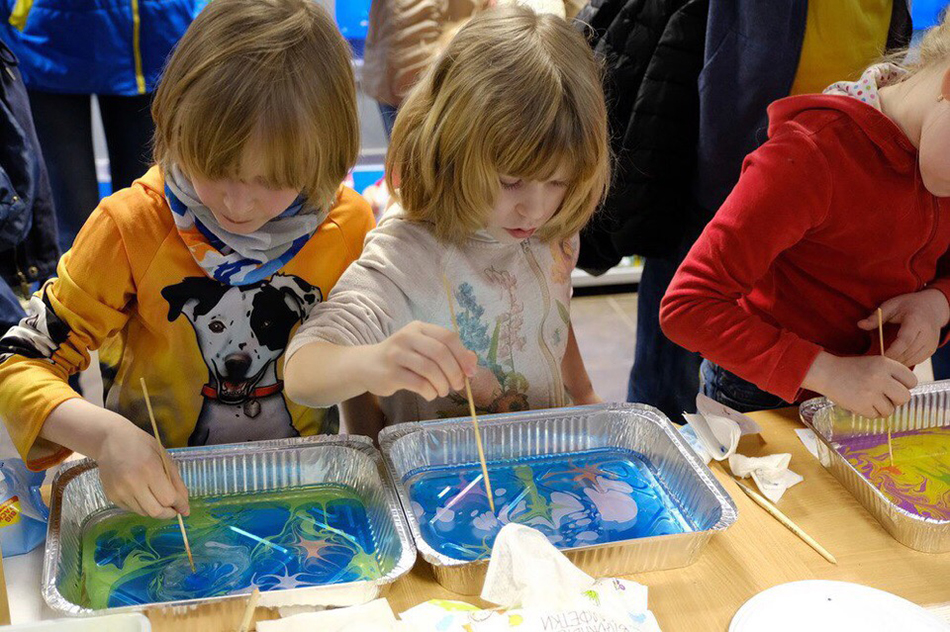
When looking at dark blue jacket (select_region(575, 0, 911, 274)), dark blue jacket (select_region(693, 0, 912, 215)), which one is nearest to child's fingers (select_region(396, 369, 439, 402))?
dark blue jacket (select_region(575, 0, 911, 274))

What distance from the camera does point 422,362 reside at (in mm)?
1048

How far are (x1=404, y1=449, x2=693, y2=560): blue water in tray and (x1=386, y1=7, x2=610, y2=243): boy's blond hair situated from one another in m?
0.36

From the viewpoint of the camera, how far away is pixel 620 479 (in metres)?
1.27

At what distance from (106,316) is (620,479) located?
2.45 feet

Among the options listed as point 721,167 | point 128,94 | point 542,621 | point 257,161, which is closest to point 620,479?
point 542,621

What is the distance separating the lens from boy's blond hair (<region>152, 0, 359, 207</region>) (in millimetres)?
1082

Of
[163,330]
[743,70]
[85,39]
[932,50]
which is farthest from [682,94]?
[85,39]

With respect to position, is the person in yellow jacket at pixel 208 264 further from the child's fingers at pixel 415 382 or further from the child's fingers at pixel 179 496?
the child's fingers at pixel 415 382

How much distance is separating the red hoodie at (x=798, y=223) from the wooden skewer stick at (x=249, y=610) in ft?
2.40

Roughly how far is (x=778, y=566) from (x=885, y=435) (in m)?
0.40

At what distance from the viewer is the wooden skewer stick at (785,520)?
1118 mm

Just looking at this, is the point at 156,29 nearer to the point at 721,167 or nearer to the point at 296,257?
the point at 296,257

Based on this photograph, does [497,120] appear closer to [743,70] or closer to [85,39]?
[743,70]

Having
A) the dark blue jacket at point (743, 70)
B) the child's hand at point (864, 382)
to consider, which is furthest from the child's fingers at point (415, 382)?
the dark blue jacket at point (743, 70)
